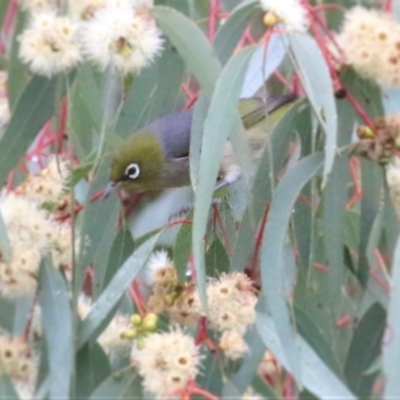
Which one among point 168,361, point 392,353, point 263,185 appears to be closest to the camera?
point 392,353

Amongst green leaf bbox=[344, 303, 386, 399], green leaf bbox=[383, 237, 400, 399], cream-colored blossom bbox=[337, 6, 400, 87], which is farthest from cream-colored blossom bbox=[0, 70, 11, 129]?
green leaf bbox=[383, 237, 400, 399]

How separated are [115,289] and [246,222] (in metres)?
0.34

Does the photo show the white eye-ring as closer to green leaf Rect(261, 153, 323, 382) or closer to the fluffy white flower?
green leaf Rect(261, 153, 323, 382)

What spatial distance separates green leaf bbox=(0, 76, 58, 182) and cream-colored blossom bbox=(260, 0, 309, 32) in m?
0.41

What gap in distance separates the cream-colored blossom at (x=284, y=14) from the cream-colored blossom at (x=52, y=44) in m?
0.30

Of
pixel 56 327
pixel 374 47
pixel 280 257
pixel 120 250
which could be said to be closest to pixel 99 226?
pixel 120 250

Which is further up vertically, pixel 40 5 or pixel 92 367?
pixel 40 5

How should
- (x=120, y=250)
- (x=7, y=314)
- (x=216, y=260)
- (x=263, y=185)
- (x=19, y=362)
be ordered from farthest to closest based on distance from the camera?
(x=7, y=314), (x=19, y=362), (x=120, y=250), (x=263, y=185), (x=216, y=260)

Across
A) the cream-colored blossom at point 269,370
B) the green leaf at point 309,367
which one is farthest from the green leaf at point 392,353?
the cream-colored blossom at point 269,370

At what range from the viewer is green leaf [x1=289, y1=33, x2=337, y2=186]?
101cm

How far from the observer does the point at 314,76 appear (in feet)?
3.44

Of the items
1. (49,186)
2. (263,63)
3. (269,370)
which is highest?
(263,63)

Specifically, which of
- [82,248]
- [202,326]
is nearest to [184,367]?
[202,326]

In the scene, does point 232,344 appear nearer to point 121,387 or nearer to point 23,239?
point 121,387
